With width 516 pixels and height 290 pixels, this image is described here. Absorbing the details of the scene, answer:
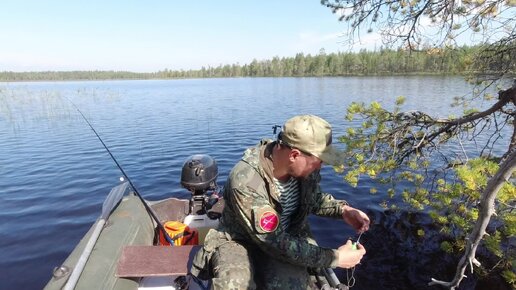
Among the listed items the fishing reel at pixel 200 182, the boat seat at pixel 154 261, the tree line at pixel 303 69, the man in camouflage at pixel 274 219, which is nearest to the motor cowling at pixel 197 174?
the fishing reel at pixel 200 182

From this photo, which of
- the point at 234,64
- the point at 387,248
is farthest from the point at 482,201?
the point at 234,64

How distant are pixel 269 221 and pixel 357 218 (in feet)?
3.63

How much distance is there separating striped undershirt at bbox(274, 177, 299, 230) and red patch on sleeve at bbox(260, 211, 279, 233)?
0.38 metres

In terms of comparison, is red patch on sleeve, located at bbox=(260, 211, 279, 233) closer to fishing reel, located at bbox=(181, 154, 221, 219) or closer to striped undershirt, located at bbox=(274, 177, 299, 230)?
striped undershirt, located at bbox=(274, 177, 299, 230)

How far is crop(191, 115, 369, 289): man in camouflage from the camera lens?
2609 mm

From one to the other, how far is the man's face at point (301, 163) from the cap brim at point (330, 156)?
0.07 meters

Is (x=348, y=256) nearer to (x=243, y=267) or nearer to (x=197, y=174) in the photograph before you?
(x=243, y=267)

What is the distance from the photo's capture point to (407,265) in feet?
19.6

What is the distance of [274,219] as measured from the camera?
2615 mm

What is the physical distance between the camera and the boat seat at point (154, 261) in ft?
11.3

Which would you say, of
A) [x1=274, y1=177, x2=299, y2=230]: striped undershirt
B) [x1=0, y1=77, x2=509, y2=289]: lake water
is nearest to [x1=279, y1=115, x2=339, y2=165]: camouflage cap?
[x1=274, y1=177, x2=299, y2=230]: striped undershirt

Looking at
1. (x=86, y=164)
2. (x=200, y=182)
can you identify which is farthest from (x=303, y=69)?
(x=200, y=182)

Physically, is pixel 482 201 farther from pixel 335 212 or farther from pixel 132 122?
pixel 132 122

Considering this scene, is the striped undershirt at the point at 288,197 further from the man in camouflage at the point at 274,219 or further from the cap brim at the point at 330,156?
the cap brim at the point at 330,156
